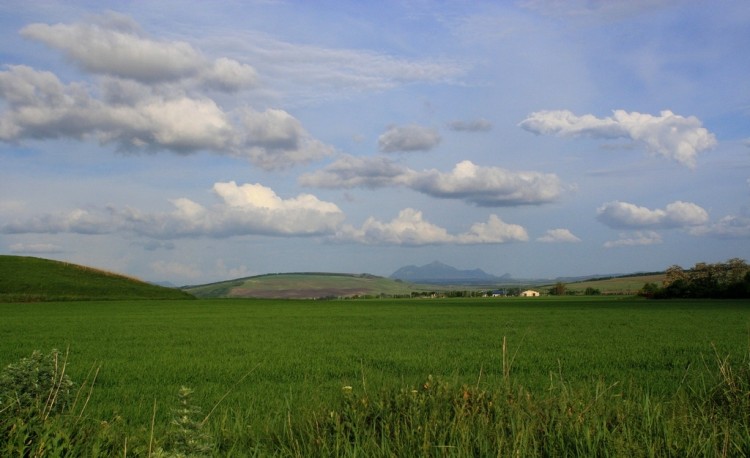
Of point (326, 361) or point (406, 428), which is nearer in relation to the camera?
point (406, 428)

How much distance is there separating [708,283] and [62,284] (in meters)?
86.4

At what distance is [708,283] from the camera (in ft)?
277

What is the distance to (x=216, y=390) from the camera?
13203 mm

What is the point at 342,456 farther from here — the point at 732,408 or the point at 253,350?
the point at 253,350

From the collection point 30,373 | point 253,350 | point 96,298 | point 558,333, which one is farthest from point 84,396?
point 96,298

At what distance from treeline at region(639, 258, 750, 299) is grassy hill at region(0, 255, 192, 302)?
69691 millimetres

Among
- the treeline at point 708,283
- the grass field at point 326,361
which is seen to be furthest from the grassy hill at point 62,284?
the treeline at point 708,283

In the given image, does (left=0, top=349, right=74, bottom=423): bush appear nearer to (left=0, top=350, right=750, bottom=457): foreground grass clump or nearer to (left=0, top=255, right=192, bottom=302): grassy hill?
(left=0, top=350, right=750, bottom=457): foreground grass clump

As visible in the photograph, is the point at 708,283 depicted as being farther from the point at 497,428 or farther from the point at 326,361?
the point at 497,428

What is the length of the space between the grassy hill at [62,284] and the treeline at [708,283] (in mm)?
69691

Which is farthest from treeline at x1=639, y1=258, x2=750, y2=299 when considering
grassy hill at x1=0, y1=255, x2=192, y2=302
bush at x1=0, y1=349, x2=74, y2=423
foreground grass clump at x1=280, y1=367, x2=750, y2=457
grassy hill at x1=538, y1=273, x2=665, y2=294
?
bush at x1=0, y1=349, x2=74, y2=423

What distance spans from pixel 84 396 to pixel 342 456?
8.38 m

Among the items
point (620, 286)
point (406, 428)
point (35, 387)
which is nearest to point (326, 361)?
point (406, 428)

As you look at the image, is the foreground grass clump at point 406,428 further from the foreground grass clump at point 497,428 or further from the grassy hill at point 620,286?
the grassy hill at point 620,286
